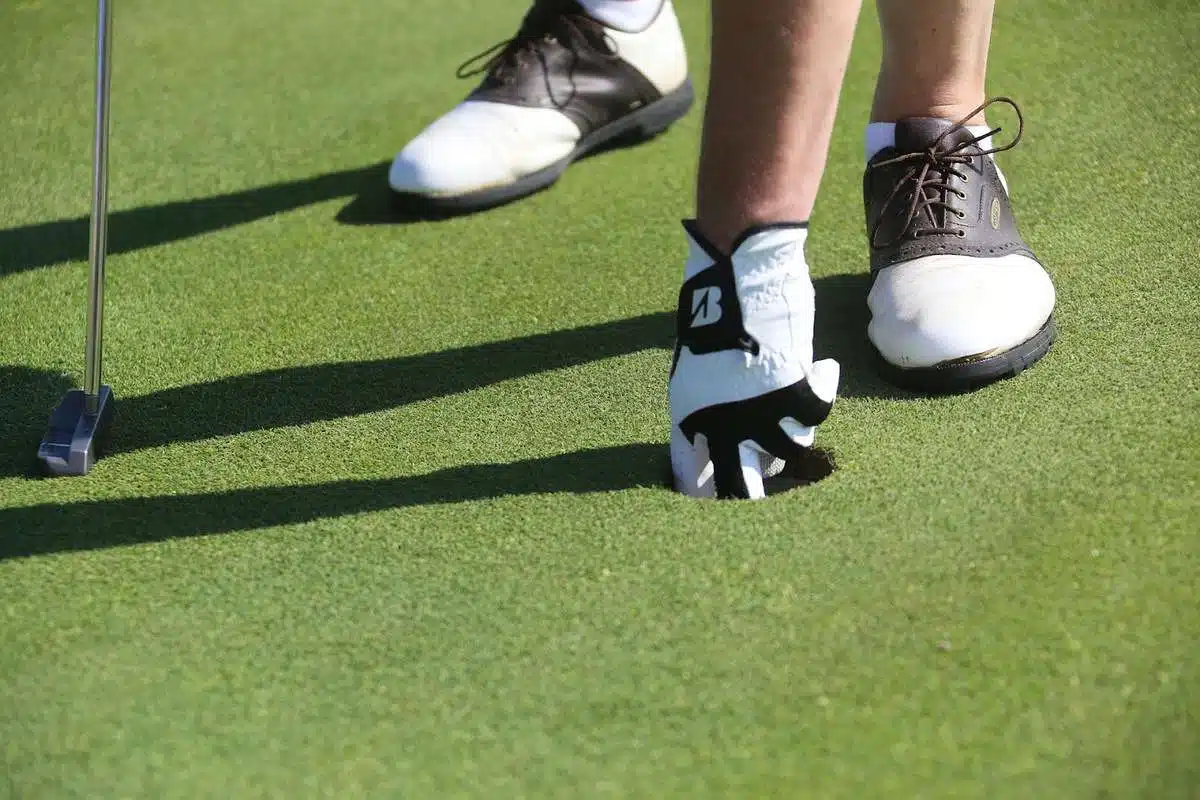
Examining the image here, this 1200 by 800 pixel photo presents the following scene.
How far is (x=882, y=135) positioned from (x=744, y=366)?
0.57 m

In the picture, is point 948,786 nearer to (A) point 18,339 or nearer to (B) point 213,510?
(B) point 213,510

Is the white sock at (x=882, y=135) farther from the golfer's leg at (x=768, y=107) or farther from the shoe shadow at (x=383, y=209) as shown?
the shoe shadow at (x=383, y=209)

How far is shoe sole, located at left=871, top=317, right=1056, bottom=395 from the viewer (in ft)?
4.99

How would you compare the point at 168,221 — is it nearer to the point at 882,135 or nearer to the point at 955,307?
the point at 882,135

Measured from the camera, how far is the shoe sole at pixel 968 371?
4.99 ft

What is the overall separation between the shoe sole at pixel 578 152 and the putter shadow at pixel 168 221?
0.21m

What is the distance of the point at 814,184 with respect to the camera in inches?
52.5

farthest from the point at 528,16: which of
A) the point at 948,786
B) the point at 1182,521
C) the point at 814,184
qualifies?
the point at 948,786

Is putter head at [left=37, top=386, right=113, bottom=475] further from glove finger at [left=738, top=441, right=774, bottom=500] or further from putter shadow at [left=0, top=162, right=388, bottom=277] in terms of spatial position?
glove finger at [left=738, top=441, right=774, bottom=500]

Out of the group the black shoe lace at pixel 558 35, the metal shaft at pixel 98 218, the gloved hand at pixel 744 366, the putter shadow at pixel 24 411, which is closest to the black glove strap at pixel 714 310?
the gloved hand at pixel 744 366

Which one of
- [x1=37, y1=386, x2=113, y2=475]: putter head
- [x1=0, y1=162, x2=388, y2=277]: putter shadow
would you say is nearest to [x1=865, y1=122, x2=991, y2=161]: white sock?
[x1=0, y1=162, x2=388, y2=277]: putter shadow

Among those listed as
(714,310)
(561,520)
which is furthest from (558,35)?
(561,520)

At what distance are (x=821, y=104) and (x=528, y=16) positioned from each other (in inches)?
46.6

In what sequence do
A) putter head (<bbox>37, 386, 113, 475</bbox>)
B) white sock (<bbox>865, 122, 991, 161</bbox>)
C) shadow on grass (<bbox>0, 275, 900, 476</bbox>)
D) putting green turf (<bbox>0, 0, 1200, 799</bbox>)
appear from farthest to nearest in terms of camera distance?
white sock (<bbox>865, 122, 991, 161</bbox>)
shadow on grass (<bbox>0, 275, 900, 476</bbox>)
putter head (<bbox>37, 386, 113, 475</bbox>)
putting green turf (<bbox>0, 0, 1200, 799</bbox>)
